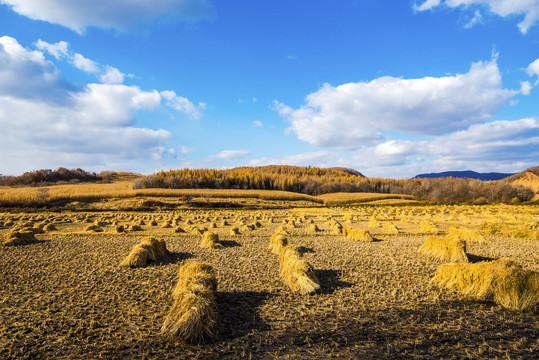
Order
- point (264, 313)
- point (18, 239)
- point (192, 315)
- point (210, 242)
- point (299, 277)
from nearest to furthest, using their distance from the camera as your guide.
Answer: point (192, 315), point (264, 313), point (299, 277), point (210, 242), point (18, 239)

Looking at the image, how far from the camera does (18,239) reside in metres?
19.6

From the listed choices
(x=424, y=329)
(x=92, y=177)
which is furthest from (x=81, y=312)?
(x=92, y=177)

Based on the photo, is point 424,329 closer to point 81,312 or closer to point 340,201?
point 81,312

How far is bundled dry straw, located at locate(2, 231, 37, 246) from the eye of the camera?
19166 millimetres

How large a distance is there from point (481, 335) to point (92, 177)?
178 m

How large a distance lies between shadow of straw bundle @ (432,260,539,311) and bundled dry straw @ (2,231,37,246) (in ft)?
84.6

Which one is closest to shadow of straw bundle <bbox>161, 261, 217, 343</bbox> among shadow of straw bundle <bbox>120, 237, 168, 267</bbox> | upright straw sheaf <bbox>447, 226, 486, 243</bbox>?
shadow of straw bundle <bbox>120, 237, 168, 267</bbox>

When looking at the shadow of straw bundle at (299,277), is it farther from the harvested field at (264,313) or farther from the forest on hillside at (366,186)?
the forest on hillside at (366,186)

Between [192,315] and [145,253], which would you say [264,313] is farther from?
[145,253]

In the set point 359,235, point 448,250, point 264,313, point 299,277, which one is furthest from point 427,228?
point 264,313

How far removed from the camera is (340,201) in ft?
319

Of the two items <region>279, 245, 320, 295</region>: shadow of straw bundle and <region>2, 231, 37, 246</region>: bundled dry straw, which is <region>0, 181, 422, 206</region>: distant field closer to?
<region>2, 231, 37, 246</region>: bundled dry straw

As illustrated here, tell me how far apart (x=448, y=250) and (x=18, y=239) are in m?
27.4

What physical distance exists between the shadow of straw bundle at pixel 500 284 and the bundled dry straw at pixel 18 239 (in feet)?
84.6
